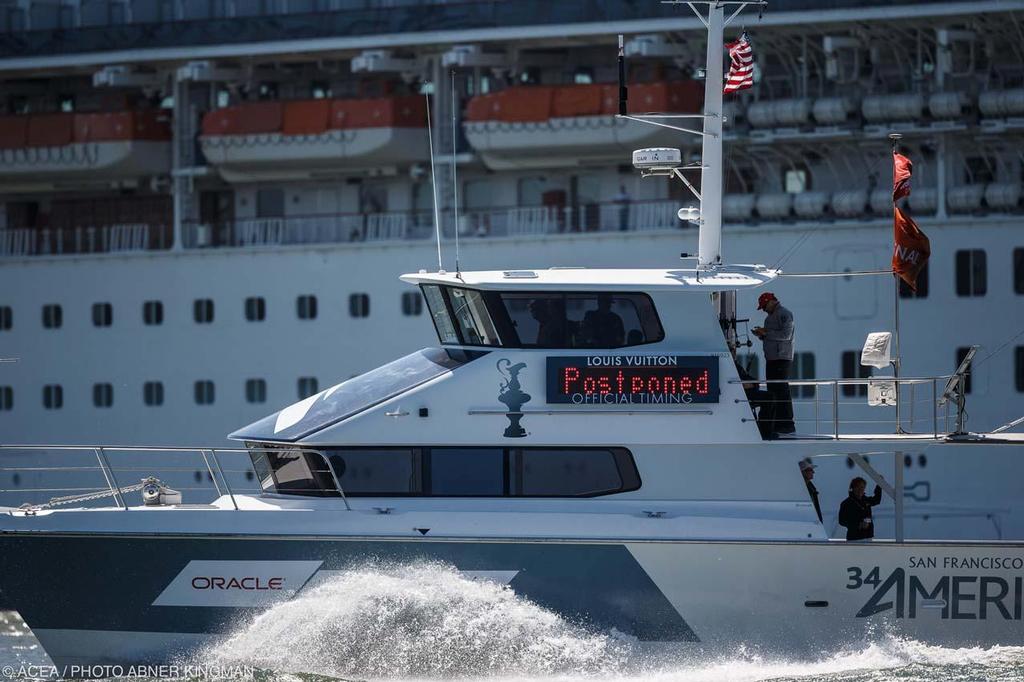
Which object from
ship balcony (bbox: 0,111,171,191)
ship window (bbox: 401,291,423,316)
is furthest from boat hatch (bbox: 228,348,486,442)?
ship balcony (bbox: 0,111,171,191)

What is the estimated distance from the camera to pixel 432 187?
28.8m

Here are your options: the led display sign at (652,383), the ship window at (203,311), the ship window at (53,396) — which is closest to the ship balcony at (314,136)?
the ship window at (203,311)

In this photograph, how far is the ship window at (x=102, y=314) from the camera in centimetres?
2911

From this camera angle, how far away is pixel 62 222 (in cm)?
3247

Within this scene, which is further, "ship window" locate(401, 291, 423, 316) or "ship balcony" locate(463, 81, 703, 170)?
"ship balcony" locate(463, 81, 703, 170)

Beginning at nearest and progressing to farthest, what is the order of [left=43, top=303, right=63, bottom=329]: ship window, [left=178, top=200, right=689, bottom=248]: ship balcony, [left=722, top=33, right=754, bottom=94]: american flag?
[left=722, top=33, right=754, bottom=94]: american flag, [left=178, top=200, right=689, bottom=248]: ship balcony, [left=43, top=303, right=63, bottom=329]: ship window

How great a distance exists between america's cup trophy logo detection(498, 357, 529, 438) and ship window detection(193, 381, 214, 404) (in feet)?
45.6

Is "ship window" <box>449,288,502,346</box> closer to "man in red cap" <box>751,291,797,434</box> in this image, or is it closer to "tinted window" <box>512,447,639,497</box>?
"tinted window" <box>512,447,639,497</box>

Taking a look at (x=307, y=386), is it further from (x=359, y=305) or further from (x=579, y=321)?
(x=579, y=321)

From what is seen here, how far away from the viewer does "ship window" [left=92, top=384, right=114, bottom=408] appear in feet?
94.8

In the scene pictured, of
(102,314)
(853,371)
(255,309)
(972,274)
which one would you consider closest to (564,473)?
(853,371)

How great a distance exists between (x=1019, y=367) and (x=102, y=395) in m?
14.6

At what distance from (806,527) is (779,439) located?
84cm

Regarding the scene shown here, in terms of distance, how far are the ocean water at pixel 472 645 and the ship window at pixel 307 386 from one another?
13.0 meters
